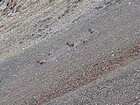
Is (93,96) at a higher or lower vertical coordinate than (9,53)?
higher

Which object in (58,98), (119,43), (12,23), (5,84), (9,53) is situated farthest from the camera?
(12,23)

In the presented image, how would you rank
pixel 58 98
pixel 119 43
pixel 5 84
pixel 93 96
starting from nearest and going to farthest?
pixel 93 96 → pixel 58 98 → pixel 119 43 → pixel 5 84

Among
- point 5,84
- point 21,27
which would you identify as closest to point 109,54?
point 5,84

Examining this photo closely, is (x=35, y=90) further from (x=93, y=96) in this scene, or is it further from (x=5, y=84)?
(x=93, y=96)

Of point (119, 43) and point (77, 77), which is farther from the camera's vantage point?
point (119, 43)

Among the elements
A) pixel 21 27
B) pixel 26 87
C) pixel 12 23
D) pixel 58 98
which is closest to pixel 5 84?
pixel 26 87

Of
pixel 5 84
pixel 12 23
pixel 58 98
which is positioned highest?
pixel 58 98
